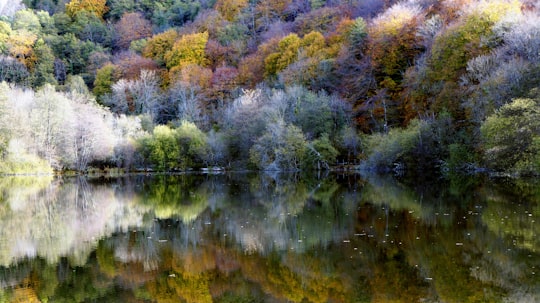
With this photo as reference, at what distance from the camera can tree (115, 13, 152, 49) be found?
307 ft

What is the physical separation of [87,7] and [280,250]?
9876cm

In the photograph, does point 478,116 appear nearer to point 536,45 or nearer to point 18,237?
point 536,45

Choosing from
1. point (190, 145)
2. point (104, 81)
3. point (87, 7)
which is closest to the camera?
point (190, 145)

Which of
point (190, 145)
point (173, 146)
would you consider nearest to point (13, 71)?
point (173, 146)

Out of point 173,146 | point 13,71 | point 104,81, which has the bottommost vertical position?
point 173,146

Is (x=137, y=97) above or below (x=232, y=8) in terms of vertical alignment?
below

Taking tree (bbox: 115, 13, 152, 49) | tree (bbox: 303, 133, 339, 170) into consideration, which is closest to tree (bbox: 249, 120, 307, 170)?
tree (bbox: 303, 133, 339, 170)

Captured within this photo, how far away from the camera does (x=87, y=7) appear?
101m

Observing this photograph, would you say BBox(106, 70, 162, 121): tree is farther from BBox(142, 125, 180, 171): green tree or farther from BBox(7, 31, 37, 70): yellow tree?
BBox(7, 31, 37, 70): yellow tree

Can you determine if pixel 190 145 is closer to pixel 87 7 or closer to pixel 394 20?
pixel 394 20

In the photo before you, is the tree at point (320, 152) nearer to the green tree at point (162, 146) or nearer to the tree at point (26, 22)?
the green tree at point (162, 146)

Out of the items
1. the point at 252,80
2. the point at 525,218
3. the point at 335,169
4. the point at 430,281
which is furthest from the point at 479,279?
the point at 252,80

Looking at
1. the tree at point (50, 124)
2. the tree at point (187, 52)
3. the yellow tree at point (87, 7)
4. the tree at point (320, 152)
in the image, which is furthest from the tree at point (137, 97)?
the yellow tree at point (87, 7)

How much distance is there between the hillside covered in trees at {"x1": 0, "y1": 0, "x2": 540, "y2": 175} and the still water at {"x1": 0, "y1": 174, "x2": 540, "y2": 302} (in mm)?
13859
